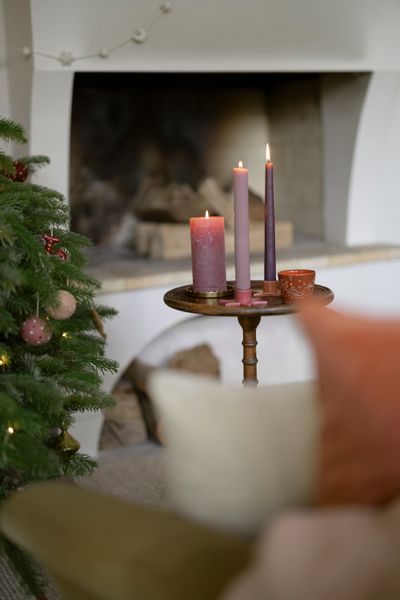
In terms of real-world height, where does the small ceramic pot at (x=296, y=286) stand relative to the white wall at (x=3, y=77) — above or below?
below

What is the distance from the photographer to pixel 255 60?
8.71 ft

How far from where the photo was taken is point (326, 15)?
271 cm

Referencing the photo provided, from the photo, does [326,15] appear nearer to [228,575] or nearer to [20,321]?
[20,321]

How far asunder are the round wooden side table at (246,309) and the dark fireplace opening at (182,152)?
54.1 inches

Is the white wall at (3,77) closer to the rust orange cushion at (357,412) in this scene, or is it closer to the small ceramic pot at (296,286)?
the small ceramic pot at (296,286)

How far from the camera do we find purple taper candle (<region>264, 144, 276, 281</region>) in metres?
1.54

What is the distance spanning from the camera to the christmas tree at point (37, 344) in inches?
56.1

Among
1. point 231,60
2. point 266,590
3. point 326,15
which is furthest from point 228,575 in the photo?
point 326,15

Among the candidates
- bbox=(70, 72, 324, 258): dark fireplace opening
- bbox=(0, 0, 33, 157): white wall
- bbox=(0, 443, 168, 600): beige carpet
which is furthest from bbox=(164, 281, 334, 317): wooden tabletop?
bbox=(70, 72, 324, 258): dark fireplace opening

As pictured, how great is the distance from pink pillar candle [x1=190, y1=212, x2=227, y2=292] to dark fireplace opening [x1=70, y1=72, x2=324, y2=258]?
4.44ft

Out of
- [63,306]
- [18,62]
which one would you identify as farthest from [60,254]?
[18,62]

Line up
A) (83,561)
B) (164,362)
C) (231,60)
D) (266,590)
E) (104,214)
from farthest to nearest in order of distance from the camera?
(104,214) → (164,362) → (231,60) → (83,561) → (266,590)

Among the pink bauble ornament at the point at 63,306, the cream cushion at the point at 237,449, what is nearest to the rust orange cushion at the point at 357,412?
the cream cushion at the point at 237,449

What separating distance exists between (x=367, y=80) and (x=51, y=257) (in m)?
1.69
